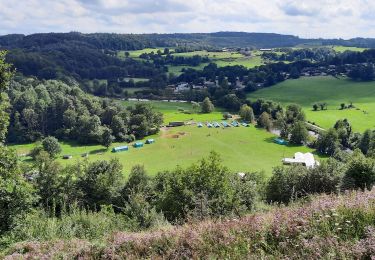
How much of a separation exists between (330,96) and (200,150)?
80055 mm

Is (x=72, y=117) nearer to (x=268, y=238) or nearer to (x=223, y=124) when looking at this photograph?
(x=223, y=124)

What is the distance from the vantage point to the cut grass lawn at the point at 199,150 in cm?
7081

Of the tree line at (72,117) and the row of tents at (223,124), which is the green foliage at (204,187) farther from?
the row of tents at (223,124)

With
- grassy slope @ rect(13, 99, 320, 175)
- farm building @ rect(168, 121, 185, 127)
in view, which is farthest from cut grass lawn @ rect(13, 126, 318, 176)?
farm building @ rect(168, 121, 185, 127)

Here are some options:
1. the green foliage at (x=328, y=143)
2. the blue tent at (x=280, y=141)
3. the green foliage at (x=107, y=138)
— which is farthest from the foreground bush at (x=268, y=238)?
the green foliage at (x=107, y=138)

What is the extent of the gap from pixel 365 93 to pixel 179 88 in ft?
258

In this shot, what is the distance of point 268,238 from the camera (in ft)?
26.5

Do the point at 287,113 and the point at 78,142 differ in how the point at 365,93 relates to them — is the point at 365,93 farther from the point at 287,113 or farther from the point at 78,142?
the point at 78,142

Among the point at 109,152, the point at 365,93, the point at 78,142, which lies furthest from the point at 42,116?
the point at 365,93

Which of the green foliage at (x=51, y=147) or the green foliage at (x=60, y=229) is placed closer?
the green foliage at (x=60, y=229)

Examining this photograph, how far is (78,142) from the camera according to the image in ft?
321

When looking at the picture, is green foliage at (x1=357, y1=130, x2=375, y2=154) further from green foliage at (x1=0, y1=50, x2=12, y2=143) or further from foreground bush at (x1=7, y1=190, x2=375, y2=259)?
foreground bush at (x1=7, y1=190, x2=375, y2=259)

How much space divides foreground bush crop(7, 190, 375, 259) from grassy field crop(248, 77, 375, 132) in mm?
93533

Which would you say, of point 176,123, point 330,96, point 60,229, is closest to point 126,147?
point 176,123
